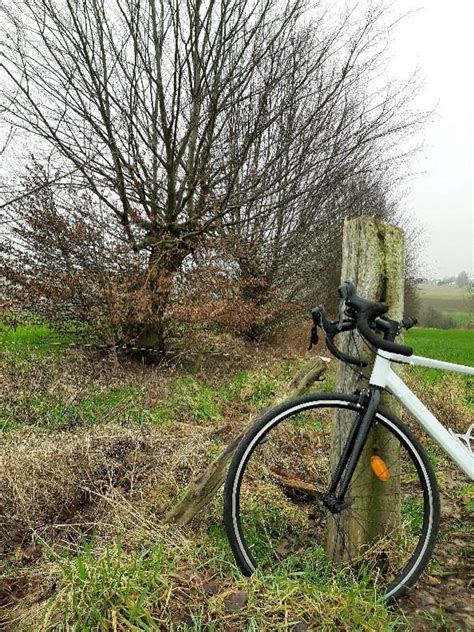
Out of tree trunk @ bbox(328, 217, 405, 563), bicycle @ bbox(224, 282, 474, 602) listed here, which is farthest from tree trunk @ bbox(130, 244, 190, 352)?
tree trunk @ bbox(328, 217, 405, 563)

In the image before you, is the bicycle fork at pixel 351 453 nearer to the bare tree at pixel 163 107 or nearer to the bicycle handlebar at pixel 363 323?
the bicycle handlebar at pixel 363 323

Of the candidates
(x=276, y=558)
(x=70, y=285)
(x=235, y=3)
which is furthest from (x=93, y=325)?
(x=276, y=558)

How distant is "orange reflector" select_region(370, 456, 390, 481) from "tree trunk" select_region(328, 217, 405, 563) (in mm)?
51

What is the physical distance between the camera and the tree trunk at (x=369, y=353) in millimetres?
2846

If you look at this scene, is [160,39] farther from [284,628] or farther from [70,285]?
[284,628]

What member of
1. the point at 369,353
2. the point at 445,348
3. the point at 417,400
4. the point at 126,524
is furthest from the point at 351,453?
the point at 445,348

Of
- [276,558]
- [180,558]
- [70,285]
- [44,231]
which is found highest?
[44,231]

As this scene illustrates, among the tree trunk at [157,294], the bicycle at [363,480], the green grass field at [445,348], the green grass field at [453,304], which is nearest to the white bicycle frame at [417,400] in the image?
the bicycle at [363,480]

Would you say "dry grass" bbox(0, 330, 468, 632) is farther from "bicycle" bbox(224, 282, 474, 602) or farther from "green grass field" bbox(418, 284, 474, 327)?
"green grass field" bbox(418, 284, 474, 327)

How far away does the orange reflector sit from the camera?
9.07 feet

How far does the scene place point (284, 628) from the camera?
2.13m

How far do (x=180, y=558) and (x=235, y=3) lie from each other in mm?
9229

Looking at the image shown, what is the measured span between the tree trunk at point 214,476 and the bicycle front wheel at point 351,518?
18 centimetres

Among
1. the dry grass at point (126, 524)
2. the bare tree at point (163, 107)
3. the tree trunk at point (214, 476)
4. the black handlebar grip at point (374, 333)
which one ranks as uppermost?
the bare tree at point (163, 107)
